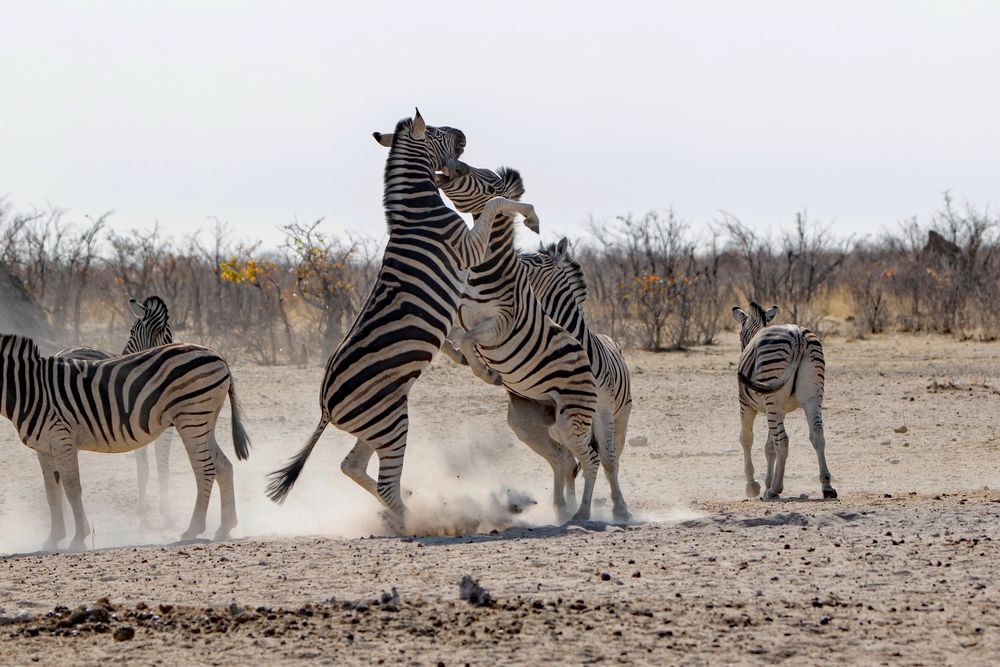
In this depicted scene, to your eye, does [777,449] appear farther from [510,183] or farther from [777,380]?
[510,183]

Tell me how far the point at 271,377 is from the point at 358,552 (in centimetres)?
1099

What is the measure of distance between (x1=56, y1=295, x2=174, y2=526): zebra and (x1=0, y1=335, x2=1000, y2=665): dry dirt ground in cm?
26

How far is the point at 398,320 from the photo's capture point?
Answer: 291 inches

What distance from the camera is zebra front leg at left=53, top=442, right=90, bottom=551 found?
7.70m

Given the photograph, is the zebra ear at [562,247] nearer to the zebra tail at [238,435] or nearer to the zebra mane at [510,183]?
the zebra mane at [510,183]

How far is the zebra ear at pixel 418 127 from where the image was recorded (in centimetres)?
786

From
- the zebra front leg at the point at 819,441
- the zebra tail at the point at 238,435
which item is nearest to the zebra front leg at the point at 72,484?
the zebra tail at the point at 238,435

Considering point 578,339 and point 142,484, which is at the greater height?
point 578,339

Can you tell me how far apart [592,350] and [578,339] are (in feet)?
0.50

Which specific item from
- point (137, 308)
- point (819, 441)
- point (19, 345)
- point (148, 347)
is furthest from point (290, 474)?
point (819, 441)

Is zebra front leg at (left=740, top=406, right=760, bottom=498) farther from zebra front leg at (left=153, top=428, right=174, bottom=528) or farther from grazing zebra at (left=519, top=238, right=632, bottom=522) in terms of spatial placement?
zebra front leg at (left=153, top=428, right=174, bottom=528)

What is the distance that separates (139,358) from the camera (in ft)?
26.7

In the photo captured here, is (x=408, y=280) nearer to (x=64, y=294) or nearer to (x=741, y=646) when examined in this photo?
(x=741, y=646)

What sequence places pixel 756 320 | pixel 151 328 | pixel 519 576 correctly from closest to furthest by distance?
pixel 519 576 < pixel 151 328 < pixel 756 320
